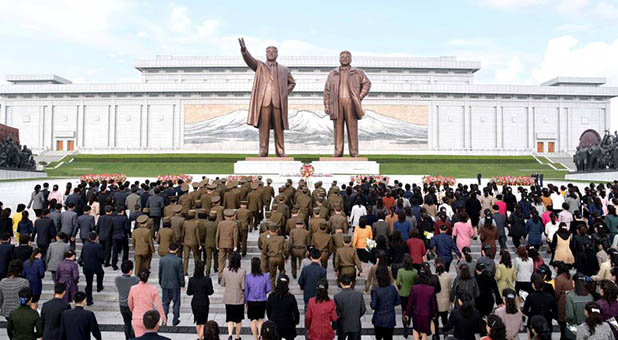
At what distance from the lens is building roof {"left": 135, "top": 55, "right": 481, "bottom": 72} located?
186ft

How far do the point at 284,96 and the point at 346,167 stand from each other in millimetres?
4147

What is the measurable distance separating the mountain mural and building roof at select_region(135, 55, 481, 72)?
921 cm

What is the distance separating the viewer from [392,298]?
536cm

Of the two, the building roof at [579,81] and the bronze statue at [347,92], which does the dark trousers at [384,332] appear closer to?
the bronze statue at [347,92]

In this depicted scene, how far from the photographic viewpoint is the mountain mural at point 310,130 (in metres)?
50.6

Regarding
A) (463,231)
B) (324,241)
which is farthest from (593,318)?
(324,241)

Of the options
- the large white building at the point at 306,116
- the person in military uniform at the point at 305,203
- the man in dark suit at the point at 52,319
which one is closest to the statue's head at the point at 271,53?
the person in military uniform at the point at 305,203

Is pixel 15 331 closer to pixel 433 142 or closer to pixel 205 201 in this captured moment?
pixel 205 201

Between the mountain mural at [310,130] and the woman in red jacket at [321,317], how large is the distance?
45633 millimetres

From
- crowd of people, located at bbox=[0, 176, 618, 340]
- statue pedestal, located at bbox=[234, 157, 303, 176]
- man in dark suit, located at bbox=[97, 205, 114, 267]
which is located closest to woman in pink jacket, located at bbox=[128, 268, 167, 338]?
crowd of people, located at bbox=[0, 176, 618, 340]

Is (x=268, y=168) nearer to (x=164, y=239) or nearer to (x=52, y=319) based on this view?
(x=164, y=239)

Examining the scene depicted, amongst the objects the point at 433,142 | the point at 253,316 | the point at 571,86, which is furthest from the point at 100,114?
the point at 571,86

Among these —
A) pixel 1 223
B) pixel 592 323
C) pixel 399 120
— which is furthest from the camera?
pixel 399 120

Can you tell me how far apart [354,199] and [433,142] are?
144 ft
